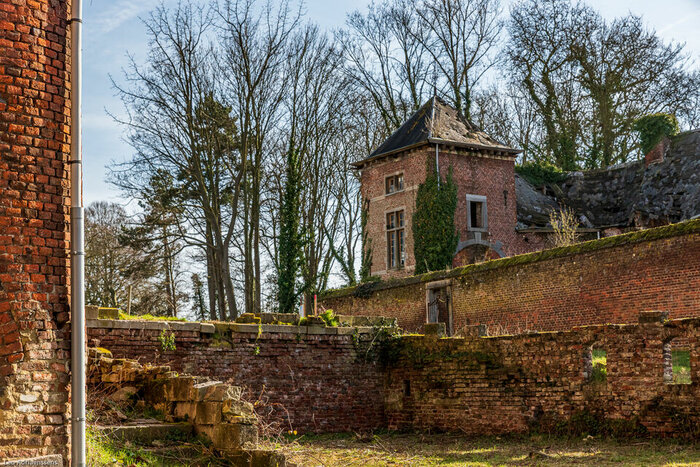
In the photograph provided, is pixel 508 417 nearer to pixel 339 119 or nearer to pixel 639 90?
pixel 339 119

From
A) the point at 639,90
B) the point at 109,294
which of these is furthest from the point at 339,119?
the point at 639,90

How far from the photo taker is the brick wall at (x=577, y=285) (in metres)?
17.9

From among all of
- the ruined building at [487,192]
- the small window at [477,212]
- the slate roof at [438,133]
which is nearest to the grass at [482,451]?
the ruined building at [487,192]

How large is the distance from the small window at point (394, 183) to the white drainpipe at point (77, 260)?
2470 centimetres

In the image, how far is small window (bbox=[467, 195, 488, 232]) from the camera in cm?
3047

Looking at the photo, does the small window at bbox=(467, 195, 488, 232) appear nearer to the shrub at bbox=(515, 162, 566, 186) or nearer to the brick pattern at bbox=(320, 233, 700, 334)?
the shrub at bbox=(515, 162, 566, 186)

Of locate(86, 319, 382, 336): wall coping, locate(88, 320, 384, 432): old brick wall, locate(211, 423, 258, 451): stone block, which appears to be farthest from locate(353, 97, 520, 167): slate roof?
locate(211, 423, 258, 451): stone block

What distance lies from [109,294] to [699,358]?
79.2ft

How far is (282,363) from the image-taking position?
1645 centimetres

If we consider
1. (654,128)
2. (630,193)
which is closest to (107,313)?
(630,193)

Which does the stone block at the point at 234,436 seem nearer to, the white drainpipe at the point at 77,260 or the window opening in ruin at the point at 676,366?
the white drainpipe at the point at 77,260

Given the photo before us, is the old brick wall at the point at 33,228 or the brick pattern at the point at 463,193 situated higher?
the brick pattern at the point at 463,193

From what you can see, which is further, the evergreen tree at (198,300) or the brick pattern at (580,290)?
the evergreen tree at (198,300)

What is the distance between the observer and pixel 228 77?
94.6 feet
